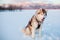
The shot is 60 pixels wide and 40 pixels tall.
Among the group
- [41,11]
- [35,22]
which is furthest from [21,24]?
[41,11]

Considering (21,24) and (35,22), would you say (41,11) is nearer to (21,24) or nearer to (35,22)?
(35,22)

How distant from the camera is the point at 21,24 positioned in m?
3.36

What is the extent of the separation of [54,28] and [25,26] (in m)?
0.32

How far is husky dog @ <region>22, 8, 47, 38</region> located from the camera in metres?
3.32

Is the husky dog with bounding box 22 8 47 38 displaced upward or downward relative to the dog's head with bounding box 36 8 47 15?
downward

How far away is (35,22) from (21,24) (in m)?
0.16

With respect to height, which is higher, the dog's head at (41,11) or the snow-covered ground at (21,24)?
the dog's head at (41,11)

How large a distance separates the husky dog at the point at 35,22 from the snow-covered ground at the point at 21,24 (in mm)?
39

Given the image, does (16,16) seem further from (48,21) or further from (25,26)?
(48,21)

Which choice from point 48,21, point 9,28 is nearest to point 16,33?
point 9,28

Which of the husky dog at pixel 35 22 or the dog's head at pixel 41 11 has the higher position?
the dog's head at pixel 41 11

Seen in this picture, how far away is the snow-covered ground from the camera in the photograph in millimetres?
3357

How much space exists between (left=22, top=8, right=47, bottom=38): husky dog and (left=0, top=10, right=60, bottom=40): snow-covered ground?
4cm

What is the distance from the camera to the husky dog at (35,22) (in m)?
3.32
